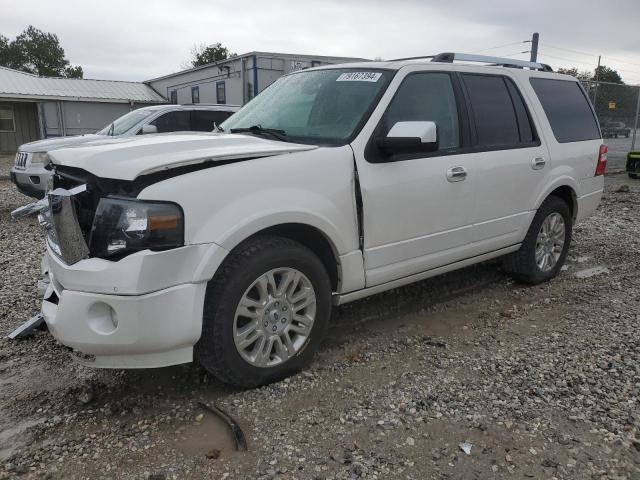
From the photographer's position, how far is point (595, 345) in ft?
12.6

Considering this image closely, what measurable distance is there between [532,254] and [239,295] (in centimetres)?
320

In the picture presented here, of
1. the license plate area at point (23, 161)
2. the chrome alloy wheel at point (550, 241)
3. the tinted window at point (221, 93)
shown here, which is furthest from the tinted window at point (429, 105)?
the tinted window at point (221, 93)

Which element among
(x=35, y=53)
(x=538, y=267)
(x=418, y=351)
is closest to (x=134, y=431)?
(x=418, y=351)

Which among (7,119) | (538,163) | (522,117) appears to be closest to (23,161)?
(522,117)

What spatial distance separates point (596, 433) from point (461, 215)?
5.89 ft

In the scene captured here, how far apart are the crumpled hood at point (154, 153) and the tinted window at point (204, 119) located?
21.5 feet

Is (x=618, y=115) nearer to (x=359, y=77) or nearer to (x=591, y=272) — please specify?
(x=591, y=272)

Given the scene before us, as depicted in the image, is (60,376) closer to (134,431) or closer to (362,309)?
(134,431)

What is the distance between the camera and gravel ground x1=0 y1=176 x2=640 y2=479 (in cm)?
254

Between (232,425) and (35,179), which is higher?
Result: (35,179)

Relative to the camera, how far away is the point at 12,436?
9.07 feet

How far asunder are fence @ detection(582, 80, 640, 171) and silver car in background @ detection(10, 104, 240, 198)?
1278 cm

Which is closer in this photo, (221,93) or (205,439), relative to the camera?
(205,439)

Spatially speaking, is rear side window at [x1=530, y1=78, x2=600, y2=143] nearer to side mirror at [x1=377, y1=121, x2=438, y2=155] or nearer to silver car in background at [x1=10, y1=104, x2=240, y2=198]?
side mirror at [x1=377, y1=121, x2=438, y2=155]
